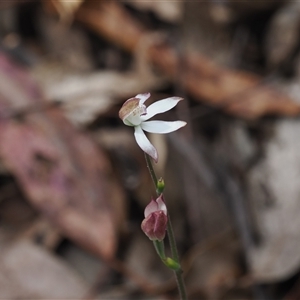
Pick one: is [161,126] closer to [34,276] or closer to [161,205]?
[161,205]

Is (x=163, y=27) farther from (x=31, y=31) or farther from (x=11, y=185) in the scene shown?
(x=11, y=185)

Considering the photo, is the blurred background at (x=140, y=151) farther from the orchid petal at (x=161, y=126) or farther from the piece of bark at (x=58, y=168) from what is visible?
the orchid petal at (x=161, y=126)

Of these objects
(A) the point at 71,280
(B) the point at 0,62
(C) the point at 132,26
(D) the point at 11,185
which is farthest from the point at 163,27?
(A) the point at 71,280

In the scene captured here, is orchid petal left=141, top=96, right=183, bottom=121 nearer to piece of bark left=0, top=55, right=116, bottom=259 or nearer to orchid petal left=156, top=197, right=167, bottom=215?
orchid petal left=156, top=197, right=167, bottom=215

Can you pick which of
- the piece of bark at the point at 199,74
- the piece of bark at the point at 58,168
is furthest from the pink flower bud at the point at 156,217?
the piece of bark at the point at 199,74

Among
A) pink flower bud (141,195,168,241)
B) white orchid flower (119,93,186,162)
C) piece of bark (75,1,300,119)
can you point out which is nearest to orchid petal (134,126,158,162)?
white orchid flower (119,93,186,162)

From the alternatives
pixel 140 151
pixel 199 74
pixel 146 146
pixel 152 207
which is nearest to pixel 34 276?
pixel 140 151
